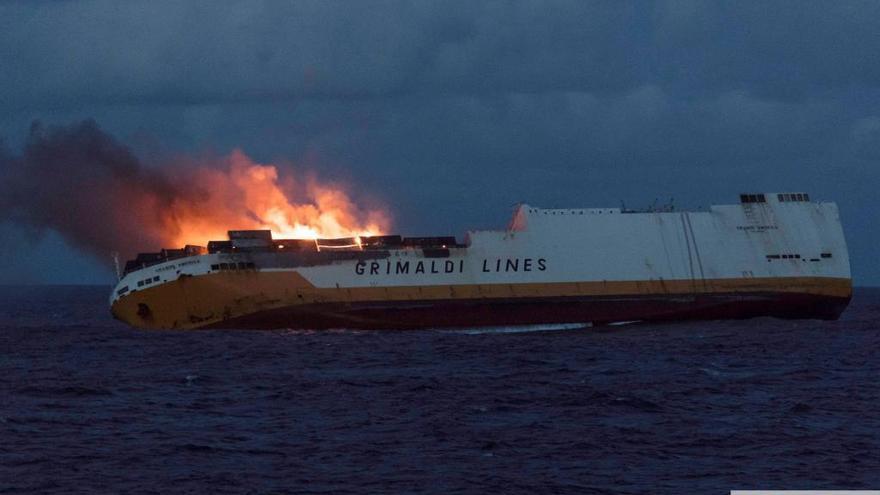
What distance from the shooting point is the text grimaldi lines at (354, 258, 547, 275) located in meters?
71.1

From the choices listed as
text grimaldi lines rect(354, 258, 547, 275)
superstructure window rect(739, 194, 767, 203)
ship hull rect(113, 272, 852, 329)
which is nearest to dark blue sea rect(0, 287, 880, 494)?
ship hull rect(113, 272, 852, 329)

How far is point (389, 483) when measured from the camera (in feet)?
97.1

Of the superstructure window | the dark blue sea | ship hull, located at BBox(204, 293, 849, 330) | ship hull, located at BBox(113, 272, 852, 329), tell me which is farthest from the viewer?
the superstructure window

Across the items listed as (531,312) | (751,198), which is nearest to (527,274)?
(531,312)

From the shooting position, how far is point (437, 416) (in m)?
39.1

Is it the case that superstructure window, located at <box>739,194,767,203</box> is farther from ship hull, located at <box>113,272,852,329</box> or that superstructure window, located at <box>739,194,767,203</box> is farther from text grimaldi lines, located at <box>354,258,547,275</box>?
text grimaldi lines, located at <box>354,258,547,275</box>

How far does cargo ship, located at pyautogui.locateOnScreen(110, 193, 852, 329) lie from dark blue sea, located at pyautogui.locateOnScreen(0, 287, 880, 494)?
513 cm

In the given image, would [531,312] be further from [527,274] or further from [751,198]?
[751,198]

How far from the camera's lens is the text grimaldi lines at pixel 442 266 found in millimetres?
71062

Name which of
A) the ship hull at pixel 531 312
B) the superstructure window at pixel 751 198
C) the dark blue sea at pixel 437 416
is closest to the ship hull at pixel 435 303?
the ship hull at pixel 531 312

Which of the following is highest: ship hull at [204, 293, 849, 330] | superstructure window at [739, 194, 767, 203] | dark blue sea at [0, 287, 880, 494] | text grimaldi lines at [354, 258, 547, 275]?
superstructure window at [739, 194, 767, 203]

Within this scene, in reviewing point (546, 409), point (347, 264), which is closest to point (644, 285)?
point (347, 264)

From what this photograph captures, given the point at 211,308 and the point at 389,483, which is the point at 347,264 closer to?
the point at 211,308

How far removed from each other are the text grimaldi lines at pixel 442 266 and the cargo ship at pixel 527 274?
0.27 feet
